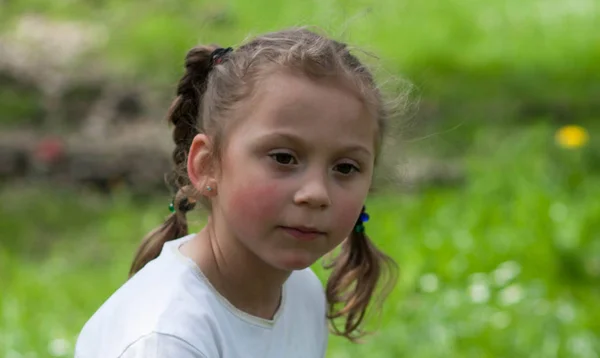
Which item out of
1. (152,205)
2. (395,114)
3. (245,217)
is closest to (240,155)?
(245,217)

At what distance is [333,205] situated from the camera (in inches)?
70.1

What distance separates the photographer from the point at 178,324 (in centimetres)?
171

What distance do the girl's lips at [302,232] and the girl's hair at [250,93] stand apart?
21cm

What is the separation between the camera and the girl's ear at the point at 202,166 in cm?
188

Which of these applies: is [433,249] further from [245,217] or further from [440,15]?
[440,15]

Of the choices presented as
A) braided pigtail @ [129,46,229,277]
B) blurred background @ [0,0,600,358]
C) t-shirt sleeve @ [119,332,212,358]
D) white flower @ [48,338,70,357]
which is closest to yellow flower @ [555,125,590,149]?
blurred background @ [0,0,600,358]

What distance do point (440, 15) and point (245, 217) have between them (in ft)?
19.5

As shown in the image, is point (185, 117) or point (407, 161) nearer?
point (185, 117)

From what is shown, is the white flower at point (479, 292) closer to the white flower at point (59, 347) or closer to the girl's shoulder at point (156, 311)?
the white flower at point (59, 347)

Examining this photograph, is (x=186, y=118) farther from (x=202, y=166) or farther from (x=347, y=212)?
(x=347, y=212)

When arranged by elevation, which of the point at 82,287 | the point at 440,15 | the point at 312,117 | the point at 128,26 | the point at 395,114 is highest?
→ the point at 440,15

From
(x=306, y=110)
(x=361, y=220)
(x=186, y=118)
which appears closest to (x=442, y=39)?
(x=361, y=220)

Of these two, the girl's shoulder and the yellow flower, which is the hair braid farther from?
the yellow flower

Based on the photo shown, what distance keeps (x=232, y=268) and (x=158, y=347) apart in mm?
282
